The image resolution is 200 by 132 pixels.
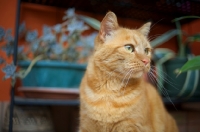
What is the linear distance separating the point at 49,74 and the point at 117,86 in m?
0.44

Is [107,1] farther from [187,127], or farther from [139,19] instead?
[187,127]

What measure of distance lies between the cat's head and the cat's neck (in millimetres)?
17

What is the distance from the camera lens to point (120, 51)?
80 centimetres

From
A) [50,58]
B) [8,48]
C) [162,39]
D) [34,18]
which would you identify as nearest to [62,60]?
[50,58]

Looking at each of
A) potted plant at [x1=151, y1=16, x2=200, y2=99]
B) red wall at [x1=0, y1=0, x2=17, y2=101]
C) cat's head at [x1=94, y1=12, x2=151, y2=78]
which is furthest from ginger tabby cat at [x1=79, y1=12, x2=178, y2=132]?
red wall at [x1=0, y1=0, x2=17, y2=101]

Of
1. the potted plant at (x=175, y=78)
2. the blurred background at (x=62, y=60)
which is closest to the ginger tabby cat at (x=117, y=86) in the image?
the blurred background at (x=62, y=60)

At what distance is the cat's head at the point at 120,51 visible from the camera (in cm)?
78

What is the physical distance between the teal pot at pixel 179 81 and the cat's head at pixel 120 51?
0.41 m

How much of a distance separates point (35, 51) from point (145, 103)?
2.25ft

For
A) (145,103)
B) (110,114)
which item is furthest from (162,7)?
(110,114)

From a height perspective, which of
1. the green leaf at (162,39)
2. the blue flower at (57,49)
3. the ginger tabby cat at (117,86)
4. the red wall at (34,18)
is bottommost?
the ginger tabby cat at (117,86)

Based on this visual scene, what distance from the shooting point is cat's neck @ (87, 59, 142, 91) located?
83cm

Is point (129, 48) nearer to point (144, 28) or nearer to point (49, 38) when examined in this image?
point (144, 28)

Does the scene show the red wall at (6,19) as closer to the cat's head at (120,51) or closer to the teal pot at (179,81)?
the cat's head at (120,51)
